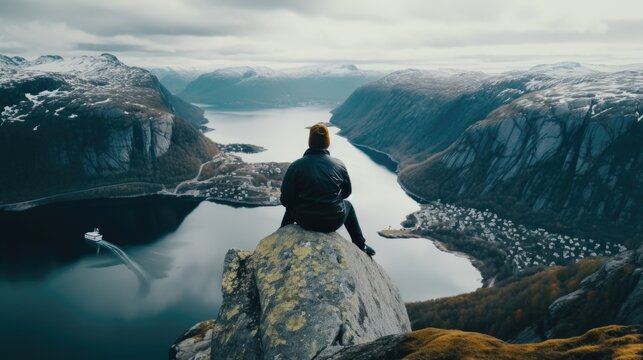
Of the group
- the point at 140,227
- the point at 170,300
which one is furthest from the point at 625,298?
the point at 140,227

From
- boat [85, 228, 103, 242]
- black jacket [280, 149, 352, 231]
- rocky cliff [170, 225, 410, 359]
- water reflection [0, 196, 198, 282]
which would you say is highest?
black jacket [280, 149, 352, 231]

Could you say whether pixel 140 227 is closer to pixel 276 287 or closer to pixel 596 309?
pixel 596 309

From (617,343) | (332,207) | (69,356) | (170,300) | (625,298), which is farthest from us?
(170,300)

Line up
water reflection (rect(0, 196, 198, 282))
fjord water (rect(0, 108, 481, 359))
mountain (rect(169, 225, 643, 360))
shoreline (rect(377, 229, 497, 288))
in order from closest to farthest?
mountain (rect(169, 225, 643, 360)), fjord water (rect(0, 108, 481, 359)), water reflection (rect(0, 196, 198, 282)), shoreline (rect(377, 229, 497, 288))

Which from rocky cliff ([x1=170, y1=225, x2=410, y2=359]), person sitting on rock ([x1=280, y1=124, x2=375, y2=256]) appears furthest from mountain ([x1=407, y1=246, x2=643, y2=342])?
person sitting on rock ([x1=280, y1=124, x2=375, y2=256])

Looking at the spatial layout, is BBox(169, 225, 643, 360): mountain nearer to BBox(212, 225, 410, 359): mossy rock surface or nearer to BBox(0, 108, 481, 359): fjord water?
BBox(212, 225, 410, 359): mossy rock surface

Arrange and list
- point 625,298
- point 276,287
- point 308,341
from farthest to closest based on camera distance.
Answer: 1. point 625,298
2. point 276,287
3. point 308,341

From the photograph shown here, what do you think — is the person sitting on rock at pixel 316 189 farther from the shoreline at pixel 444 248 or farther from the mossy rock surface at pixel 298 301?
the shoreline at pixel 444 248

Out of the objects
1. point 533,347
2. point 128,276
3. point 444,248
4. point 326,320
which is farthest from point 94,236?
point 533,347
